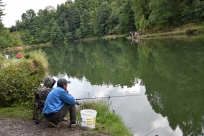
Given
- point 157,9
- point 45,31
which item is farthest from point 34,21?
point 157,9

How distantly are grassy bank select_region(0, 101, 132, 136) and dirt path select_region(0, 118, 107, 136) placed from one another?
33cm

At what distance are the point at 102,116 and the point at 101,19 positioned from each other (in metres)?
68.0

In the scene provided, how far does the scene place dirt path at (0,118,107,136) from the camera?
210 inches

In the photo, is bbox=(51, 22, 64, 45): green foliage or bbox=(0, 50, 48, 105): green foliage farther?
bbox=(51, 22, 64, 45): green foliage

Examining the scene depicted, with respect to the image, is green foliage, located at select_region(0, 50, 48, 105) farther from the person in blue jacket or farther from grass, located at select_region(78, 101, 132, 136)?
the person in blue jacket

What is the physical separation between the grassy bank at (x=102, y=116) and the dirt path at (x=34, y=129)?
0.33 metres

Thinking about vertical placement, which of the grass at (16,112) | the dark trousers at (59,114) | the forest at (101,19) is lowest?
the grass at (16,112)

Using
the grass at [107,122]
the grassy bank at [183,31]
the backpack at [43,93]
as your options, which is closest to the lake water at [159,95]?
the grass at [107,122]

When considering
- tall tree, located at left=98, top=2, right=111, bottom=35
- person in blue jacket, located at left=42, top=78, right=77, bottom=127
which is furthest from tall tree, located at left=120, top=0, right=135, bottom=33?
person in blue jacket, located at left=42, top=78, right=77, bottom=127

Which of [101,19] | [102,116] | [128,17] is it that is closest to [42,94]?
[102,116]

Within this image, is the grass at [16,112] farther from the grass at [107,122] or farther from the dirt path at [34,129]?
the grass at [107,122]

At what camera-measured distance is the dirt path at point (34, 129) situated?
17.5 ft

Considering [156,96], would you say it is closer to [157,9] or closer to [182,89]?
[182,89]

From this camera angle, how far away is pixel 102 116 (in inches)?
259
